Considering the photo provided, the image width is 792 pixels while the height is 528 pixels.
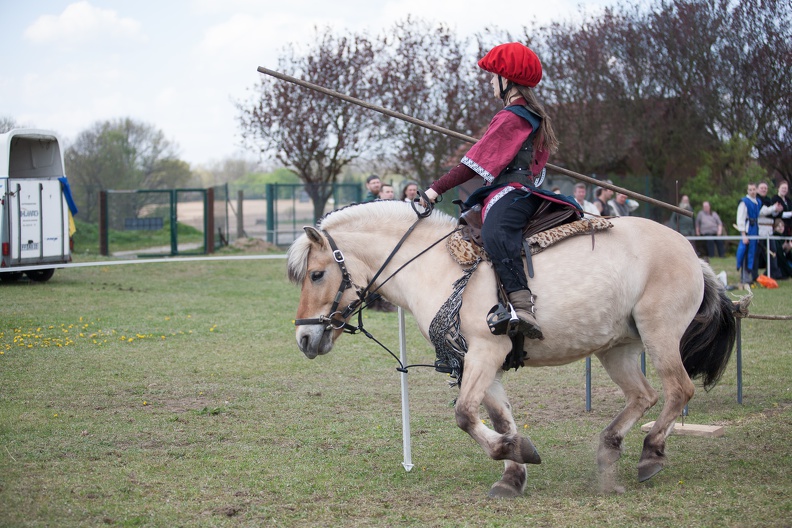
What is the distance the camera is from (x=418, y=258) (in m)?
5.09

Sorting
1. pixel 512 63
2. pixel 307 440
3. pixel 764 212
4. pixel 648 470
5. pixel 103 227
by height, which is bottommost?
pixel 307 440

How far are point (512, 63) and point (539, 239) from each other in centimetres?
116

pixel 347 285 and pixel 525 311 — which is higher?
pixel 347 285

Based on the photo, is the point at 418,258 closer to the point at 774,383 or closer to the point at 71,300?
the point at 774,383

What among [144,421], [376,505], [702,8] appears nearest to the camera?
[376,505]

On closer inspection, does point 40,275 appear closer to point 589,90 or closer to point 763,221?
point 763,221

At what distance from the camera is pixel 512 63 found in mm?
5000

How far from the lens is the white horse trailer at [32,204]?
50.1 ft

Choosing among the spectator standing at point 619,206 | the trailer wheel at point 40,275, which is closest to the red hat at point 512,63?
the spectator standing at point 619,206

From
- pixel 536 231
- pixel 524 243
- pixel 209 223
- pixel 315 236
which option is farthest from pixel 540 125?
pixel 209 223

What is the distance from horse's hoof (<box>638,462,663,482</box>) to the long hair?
213 centimetres

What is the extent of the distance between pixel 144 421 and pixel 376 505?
2.82 m

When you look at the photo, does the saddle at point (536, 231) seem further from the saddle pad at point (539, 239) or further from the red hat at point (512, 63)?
the red hat at point (512, 63)

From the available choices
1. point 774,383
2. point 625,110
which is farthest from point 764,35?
point 774,383
